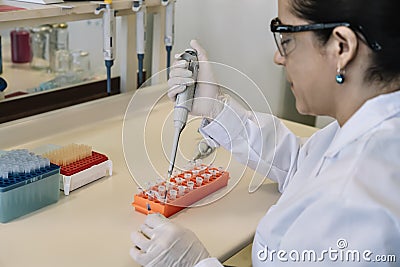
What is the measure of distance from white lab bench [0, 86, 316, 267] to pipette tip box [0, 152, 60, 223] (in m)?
0.02

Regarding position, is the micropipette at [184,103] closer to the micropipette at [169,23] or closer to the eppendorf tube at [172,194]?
the eppendorf tube at [172,194]

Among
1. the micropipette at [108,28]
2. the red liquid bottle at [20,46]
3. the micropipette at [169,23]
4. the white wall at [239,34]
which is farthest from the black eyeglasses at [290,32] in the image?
the red liquid bottle at [20,46]

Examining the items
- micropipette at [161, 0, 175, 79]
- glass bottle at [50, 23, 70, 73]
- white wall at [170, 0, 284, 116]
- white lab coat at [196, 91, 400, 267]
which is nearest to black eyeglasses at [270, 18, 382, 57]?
white lab coat at [196, 91, 400, 267]

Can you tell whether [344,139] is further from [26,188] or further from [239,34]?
[239,34]

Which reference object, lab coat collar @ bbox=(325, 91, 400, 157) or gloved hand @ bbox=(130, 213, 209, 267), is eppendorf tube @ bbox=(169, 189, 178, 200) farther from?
lab coat collar @ bbox=(325, 91, 400, 157)

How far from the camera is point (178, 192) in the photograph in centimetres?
126

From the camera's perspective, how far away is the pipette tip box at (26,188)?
3.77 feet

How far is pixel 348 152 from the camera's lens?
92 cm

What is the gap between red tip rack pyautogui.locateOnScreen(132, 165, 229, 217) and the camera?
4.05 feet

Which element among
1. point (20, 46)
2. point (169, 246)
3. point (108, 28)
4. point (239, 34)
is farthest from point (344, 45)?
point (20, 46)

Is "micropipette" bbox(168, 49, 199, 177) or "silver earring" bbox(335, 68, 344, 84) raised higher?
"silver earring" bbox(335, 68, 344, 84)

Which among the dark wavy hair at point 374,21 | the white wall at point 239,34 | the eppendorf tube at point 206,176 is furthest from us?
the white wall at point 239,34

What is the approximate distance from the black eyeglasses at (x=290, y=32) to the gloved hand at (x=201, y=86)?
38 cm

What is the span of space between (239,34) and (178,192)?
1.19m
